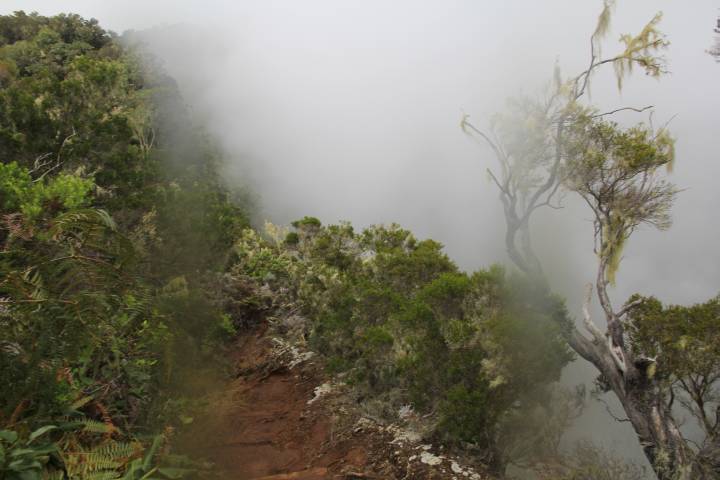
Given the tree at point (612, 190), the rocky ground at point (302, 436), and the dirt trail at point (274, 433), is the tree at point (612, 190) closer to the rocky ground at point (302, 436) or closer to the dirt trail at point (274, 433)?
the rocky ground at point (302, 436)

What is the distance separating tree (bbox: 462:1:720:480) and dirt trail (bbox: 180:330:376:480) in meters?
4.43

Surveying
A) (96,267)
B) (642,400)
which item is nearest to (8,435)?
(96,267)

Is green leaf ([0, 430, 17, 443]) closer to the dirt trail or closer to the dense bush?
the dirt trail

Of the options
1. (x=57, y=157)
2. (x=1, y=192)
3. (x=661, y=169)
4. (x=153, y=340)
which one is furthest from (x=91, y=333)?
(x=661, y=169)

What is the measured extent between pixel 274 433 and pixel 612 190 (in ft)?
25.2

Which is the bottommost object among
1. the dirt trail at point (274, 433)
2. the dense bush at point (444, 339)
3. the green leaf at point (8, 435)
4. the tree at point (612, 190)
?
the green leaf at point (8, 435)

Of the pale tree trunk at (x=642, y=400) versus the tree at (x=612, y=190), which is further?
the tree at (x=612, y=190)

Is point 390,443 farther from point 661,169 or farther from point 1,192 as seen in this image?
point 661,169

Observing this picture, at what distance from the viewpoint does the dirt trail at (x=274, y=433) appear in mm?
5922

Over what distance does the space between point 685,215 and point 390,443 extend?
50985 mm

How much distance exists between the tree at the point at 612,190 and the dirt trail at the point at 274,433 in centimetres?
443

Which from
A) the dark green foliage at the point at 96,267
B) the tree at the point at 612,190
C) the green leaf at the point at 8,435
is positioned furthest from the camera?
the tree at the point at 612,190

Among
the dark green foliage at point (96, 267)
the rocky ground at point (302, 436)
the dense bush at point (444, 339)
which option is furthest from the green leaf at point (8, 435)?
the dense bush at point (444, 339)

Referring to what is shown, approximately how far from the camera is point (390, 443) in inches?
253
